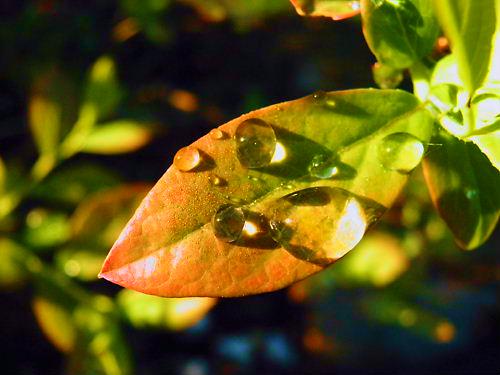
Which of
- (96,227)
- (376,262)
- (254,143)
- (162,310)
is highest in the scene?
(254,143)

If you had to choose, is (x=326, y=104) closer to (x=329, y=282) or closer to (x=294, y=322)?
(x=329, y=282)

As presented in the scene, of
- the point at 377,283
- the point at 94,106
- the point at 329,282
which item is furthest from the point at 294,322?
the point at 94,106

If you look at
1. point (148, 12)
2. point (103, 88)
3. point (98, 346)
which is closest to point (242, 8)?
point (148, 12)

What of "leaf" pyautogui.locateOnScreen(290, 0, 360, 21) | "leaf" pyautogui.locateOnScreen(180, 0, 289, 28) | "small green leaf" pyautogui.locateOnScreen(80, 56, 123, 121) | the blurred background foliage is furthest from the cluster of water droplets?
"small green leaf" pyautogui.locateOnScreen(80, 56, 123, 121)

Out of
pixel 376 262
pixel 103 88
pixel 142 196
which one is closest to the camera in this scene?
pixel 142 196

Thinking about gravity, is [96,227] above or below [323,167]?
below

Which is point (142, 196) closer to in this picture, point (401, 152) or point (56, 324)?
point (56, 324)

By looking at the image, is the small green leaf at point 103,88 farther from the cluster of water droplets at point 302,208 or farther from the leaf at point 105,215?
the cluster of water droplets at point 302,208
